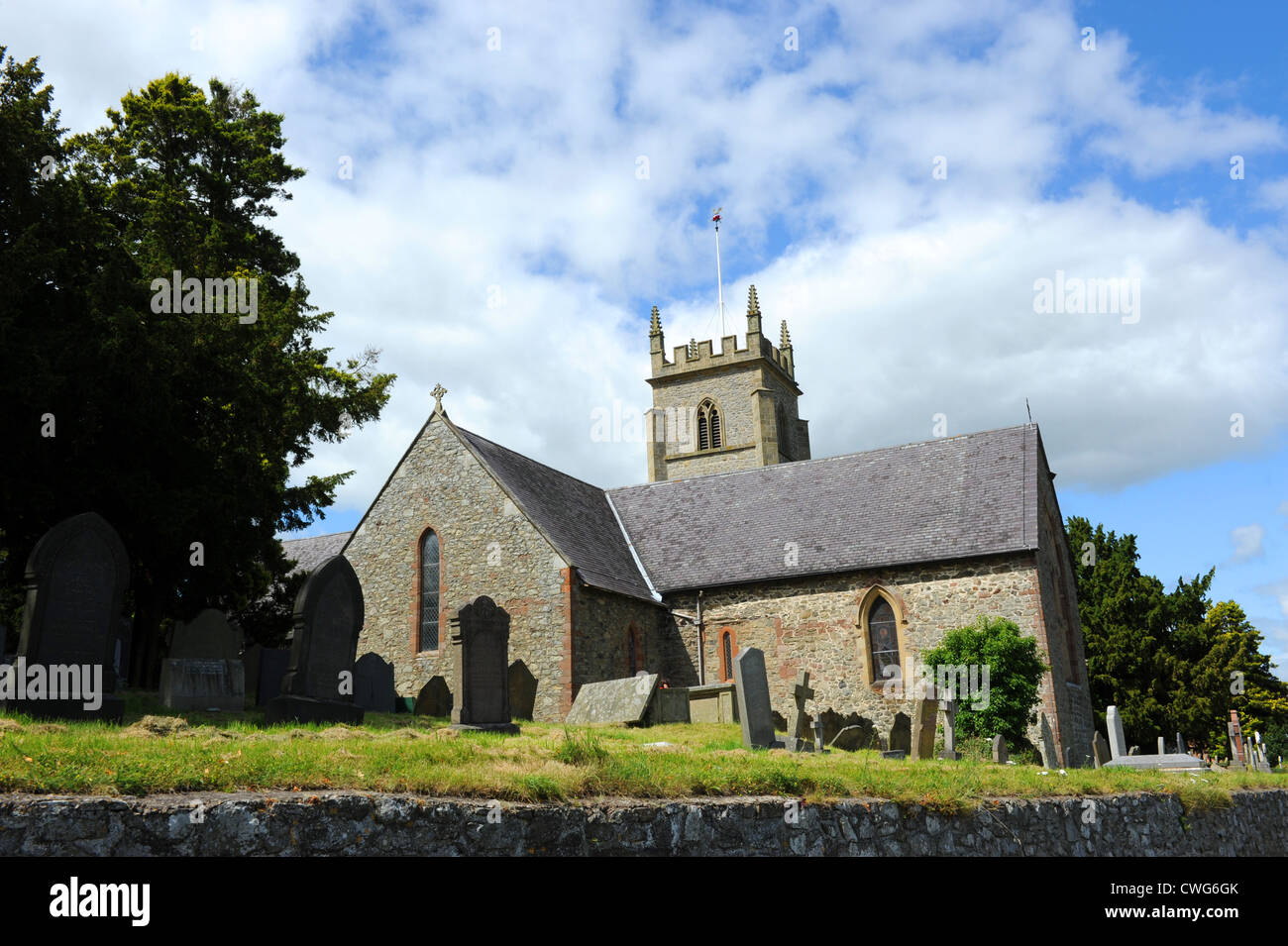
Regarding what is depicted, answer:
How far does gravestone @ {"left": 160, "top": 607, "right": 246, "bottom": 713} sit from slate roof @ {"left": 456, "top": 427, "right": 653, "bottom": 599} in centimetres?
912

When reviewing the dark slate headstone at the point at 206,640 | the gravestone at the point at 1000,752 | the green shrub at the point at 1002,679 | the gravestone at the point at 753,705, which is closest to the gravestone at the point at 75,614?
the dark slate headstone at the point at 206,640

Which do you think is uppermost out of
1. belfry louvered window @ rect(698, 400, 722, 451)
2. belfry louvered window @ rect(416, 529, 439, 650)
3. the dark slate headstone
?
belfry louvered window @ rect(698, 400, 722, 451)

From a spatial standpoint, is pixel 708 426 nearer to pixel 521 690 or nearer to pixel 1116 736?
pixel 521 690

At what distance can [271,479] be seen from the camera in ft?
67.2

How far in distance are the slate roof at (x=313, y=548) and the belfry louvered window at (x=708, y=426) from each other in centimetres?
2105

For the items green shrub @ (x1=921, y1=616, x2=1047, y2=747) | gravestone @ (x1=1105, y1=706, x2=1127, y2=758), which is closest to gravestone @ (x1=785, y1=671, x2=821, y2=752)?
green shrub @ (x1=921, y1=616, x2=1047, y2=747)

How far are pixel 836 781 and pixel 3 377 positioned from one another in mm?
13649

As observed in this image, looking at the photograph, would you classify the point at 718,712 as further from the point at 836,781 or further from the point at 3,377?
the point at 3,377

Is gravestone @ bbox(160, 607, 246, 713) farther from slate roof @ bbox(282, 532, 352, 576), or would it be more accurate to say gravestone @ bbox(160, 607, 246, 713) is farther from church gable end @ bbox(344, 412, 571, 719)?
slate roof @ bbox(282, 532, 352, 576)

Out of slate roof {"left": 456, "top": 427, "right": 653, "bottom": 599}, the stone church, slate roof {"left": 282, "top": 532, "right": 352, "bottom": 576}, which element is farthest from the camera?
slate roof {"left": 282, "top": 532, "right": 352, "bottom": 576}

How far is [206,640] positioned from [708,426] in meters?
37.9

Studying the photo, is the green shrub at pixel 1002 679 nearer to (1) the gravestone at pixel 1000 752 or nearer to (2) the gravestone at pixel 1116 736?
(2) the gravestone at pixel 1116 736

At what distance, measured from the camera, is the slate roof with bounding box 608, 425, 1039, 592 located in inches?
926
